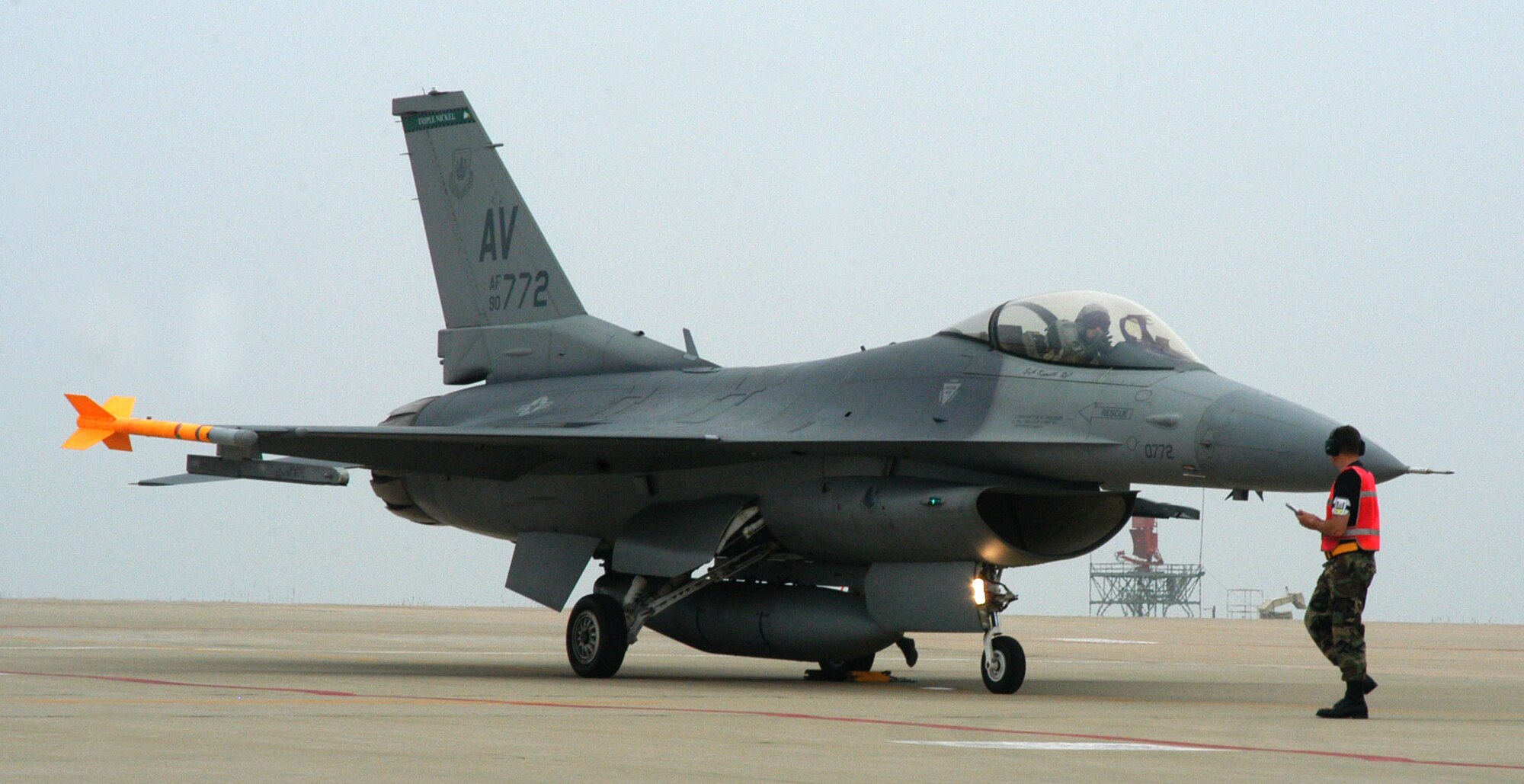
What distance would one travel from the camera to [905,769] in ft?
20.1

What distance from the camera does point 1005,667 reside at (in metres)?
11.5

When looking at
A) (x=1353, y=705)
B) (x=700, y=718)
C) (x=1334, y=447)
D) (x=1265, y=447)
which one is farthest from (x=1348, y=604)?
(x=700, y=718)

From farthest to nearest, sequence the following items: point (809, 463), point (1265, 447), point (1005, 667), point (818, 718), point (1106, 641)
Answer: point (1106, 641), point (809, 463), point (1005, 667), point (1265, 447), point (818, 718)

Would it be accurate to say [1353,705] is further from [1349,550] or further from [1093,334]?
[1093,334]

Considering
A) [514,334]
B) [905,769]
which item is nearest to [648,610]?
[514,334]

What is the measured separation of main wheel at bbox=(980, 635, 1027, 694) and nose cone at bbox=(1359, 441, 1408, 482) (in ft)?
7.95

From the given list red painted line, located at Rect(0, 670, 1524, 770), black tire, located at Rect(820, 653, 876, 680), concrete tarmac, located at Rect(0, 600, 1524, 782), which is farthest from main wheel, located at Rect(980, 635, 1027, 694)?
red painted line, located at Rect(0, 670, 1524, 770)

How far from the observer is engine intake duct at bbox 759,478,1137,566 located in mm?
11875

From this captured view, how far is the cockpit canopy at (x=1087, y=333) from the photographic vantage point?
A: 38.4 ft

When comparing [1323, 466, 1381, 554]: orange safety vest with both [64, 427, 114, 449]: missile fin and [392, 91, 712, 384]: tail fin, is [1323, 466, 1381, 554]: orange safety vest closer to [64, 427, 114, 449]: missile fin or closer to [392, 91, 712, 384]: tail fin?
[392, 91, 712, 384]: tail fin

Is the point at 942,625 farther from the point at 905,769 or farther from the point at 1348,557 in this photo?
the point at 905,769

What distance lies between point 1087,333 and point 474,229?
7.31 m

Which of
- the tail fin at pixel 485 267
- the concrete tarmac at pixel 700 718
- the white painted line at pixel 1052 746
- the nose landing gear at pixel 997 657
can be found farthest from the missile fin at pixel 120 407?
the white painted line at pixel 1052 746

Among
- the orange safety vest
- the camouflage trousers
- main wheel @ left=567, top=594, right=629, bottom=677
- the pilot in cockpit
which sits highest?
the pilot in cockpit
